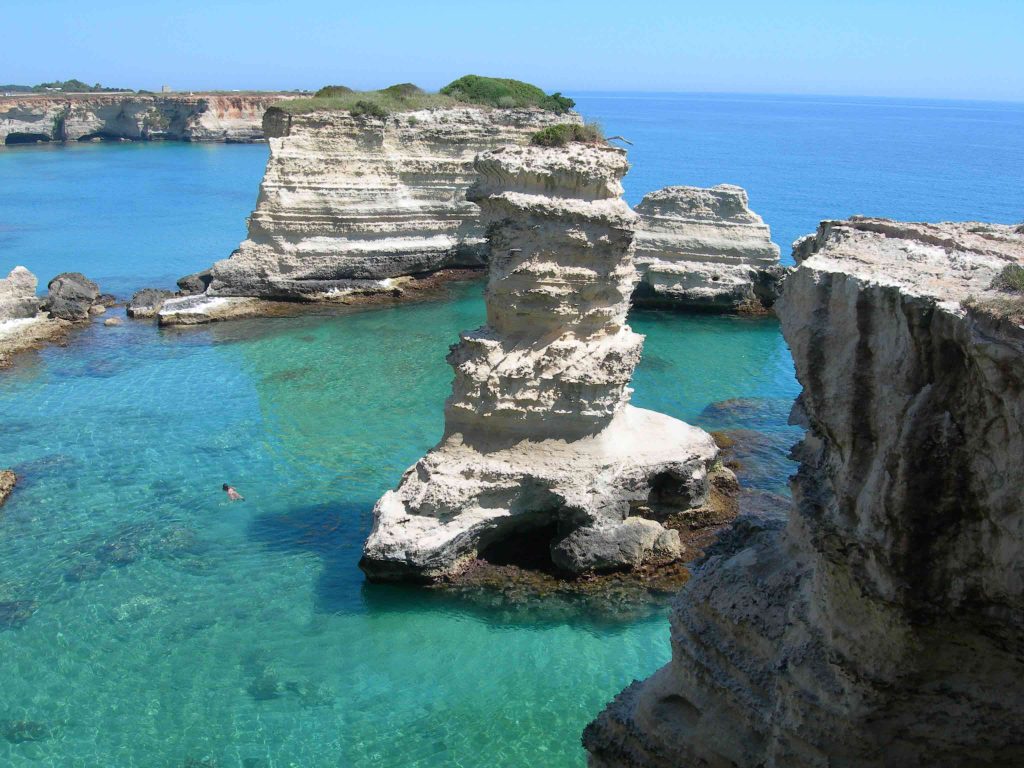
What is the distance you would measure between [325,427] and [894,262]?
14542 mm

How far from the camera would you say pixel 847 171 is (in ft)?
188

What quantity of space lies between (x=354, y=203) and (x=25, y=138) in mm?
67025

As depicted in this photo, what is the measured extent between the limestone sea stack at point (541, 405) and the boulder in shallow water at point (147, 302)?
1681 centimetres

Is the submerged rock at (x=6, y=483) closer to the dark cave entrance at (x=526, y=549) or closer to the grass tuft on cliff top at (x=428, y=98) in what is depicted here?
the dark cave entrance at (x=526, y=549)

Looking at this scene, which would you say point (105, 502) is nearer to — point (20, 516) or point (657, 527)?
point (20, 516)

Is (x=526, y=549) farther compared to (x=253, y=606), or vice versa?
(x=526, y=549)

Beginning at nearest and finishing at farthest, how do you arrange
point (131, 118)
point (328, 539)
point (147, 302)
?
point (328, 539)
point (147, 302)
point (131, 118)

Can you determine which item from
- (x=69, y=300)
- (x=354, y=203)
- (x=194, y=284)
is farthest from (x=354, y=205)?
(x=69, y=300)

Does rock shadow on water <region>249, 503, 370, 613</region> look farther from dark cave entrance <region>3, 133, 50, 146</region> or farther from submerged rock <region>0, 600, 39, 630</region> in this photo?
dark cave entrance <region>3, 133, 50, 146</region>

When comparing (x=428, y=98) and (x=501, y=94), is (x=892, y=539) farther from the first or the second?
(x=501, y=94)

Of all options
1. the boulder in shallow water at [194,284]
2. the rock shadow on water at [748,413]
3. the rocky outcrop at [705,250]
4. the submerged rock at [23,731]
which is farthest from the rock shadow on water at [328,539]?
the boulder in shallow water at [194,284]

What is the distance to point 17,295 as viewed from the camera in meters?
25.1

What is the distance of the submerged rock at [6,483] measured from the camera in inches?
587

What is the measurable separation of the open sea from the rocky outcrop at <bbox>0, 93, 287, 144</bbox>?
2251 inches
